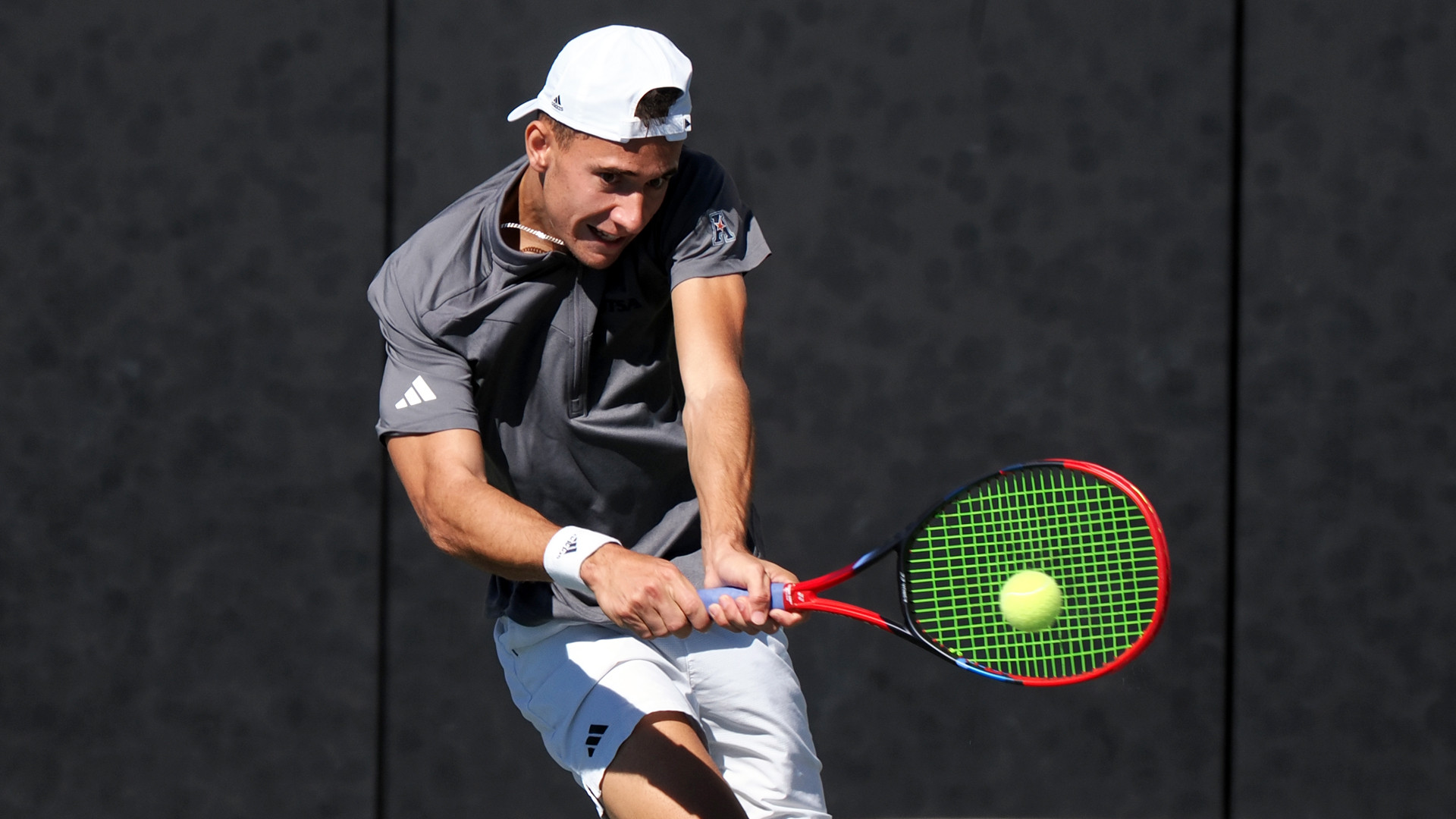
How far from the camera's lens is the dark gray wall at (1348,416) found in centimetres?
373

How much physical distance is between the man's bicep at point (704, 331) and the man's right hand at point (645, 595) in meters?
0.43

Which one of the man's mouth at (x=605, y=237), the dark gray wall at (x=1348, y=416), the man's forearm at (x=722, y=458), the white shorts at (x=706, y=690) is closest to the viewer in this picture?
the man's forearm at (x=722, y=458)

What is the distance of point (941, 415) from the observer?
12.5 ft

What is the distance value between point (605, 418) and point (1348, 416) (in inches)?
85.1

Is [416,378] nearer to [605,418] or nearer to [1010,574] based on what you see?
[605,418]

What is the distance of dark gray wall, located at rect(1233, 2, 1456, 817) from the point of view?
373 cm

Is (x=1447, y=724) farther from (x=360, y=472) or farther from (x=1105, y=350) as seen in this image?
(x=360, y=472)

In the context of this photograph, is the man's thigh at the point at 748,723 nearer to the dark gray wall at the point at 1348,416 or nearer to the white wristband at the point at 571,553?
the white wristband at the point at 571,553

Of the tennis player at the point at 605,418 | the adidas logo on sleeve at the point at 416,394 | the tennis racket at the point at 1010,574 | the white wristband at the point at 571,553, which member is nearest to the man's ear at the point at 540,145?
the tennis player at the point at 605,418

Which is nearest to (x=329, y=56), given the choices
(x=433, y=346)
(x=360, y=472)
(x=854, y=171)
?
(x=360, y=472)

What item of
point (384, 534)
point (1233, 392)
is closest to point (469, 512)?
point (384, 534)

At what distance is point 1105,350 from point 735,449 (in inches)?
66.8

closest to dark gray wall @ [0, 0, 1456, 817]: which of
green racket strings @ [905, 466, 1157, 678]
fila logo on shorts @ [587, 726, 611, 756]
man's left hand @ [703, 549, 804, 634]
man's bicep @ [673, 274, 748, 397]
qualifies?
green racket strings @ [905, 466, 1157, 678]

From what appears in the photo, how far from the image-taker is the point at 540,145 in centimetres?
247
